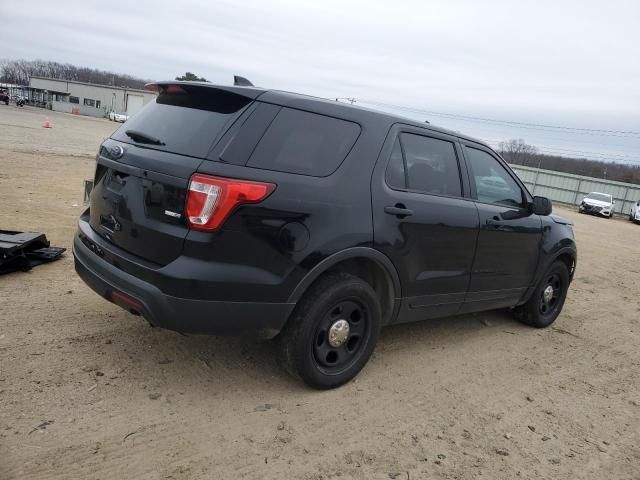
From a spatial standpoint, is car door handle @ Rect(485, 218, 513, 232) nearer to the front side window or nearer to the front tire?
the front side window

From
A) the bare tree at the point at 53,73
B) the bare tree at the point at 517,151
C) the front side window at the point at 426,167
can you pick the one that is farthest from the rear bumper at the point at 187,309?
the bare tree at the point at 53,73

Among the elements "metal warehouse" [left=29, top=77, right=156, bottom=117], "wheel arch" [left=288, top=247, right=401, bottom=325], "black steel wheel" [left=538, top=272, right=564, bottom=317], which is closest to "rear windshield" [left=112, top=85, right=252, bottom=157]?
"wheel arch" [left=288, top=247, right=401, bottom=325]

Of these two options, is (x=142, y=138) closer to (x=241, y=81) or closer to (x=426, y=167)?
(x=241, y=81)

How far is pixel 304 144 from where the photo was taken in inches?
128

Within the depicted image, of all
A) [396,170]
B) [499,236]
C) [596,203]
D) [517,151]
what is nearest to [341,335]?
[396,170]

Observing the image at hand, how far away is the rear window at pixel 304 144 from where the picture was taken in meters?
3.08

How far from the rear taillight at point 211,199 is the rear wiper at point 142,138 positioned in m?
0.55

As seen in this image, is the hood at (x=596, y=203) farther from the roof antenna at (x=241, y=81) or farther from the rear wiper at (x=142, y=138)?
the rear wiper at (x=142, y=138)

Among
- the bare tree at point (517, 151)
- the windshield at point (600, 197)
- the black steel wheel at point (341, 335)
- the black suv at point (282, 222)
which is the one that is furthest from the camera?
the bare tree at point (517, 151)

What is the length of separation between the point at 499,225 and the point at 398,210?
135 centimetres

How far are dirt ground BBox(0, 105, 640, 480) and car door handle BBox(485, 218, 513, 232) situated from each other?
3.69 ft

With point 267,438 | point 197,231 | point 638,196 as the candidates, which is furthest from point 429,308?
point 638,196

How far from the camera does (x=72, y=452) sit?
8.70 ft

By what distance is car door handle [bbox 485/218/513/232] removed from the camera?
14.4ft
